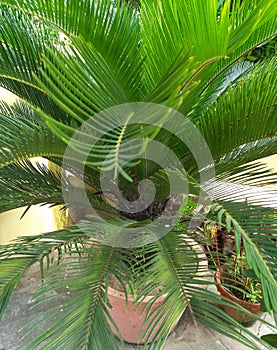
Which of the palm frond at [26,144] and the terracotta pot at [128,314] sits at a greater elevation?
the palm frond at [26,144]

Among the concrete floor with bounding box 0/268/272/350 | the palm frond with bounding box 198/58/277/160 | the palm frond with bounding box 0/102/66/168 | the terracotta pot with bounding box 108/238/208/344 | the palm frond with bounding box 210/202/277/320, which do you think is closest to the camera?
the palm frond with bounding box 210/202/277/320

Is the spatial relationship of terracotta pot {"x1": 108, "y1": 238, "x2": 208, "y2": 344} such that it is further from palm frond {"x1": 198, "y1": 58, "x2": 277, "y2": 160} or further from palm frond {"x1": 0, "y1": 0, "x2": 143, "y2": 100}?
palm frond {"x1": 0, "y1": 0, "x2": 143, "y2": 100}

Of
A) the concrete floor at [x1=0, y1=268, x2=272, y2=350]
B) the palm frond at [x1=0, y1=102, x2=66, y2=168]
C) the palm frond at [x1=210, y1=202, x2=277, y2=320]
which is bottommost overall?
the concrete floor at [x1=0, y1=268, x2=272, y2=350]

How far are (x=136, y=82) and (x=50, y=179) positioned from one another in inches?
14.9

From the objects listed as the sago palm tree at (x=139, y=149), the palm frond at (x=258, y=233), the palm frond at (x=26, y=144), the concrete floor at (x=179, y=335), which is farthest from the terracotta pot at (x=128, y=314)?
the palm frond at (x=26, y=144)

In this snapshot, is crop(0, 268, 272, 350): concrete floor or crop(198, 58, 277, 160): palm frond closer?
crop(198, 58, 277, 160): palm frond

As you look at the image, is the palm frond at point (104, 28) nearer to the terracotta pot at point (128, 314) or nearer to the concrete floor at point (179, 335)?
the terracotta pot at point (128, 314)

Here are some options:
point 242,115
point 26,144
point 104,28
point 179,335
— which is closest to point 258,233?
point 242,115

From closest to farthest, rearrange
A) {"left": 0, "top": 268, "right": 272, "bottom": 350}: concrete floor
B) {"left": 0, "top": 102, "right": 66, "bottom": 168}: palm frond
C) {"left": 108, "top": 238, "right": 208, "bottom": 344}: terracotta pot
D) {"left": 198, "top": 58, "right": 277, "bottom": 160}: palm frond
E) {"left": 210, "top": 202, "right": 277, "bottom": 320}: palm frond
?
{"left": 210, "top": 202, "right": 277, "bottom": 320}: palm frond < {"left": 0, "top": 102, "right": 66, "bottom": 168}: palm frond < {"left": 198, "top": 58, "right": 277, "bottom": 160}: palm frond < {"left": 108, "top": 238, "right": 208, "bottom": 344}: terracotta pot < {"left": 0, "top": 268, "right": 272, "bottom": 350}: concrete floor

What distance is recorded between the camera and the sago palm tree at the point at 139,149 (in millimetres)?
593

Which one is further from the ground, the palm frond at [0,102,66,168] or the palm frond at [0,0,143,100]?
the palm frond at [0,0,143,100]

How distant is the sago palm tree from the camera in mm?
593

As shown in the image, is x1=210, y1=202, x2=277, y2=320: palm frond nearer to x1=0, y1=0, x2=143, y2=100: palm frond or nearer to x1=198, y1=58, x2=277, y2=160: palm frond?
x1=198, y1=58, x2=277, y2=160: palm frond

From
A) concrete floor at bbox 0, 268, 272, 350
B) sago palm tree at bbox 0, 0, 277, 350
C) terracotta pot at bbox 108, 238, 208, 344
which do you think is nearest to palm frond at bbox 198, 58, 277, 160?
sago palm tree at bbox 0, 0, 277, 350
